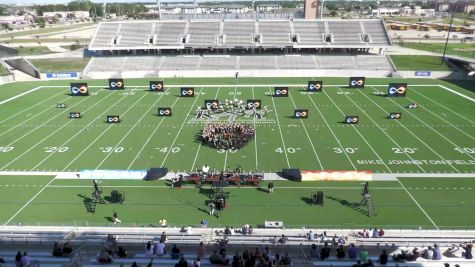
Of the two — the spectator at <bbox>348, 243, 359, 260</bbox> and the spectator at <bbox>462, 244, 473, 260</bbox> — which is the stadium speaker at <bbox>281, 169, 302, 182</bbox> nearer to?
the spectator at <bbox>348, 243, 359, 260</bbox>

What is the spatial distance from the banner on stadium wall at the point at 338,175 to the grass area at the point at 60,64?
139ft

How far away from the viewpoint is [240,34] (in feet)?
187

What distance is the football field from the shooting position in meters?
17.7

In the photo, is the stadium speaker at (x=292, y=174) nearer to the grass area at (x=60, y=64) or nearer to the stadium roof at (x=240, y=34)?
the stadium roof at (x=240, y=34)

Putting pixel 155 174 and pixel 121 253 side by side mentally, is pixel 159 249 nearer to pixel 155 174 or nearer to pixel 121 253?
pixel 121 253

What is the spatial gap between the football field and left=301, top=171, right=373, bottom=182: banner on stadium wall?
20.6 inches

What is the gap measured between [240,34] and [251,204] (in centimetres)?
4300

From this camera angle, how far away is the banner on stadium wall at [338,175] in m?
20.3

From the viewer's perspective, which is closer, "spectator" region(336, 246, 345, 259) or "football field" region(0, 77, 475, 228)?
"spectator" region(336, 246, 345, 259)

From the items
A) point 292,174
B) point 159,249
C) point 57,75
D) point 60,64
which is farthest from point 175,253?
point 60,64

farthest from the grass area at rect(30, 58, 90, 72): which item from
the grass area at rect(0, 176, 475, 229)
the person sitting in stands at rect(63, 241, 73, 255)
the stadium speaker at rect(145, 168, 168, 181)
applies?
the person sitting in stands at rect(63, 241, 73, 255)

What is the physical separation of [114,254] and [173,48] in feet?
151

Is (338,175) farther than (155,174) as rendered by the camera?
No

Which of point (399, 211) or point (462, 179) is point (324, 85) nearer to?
point (462, 179)
